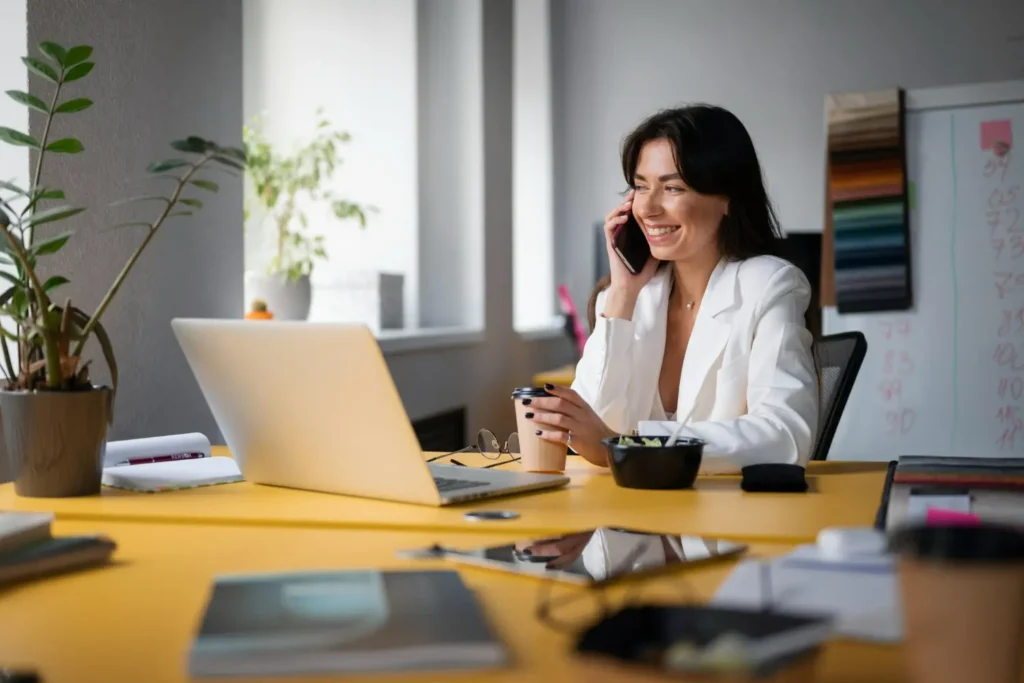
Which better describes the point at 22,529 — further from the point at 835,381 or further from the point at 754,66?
the point at 754,66

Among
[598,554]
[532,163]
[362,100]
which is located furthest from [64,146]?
[532,163]

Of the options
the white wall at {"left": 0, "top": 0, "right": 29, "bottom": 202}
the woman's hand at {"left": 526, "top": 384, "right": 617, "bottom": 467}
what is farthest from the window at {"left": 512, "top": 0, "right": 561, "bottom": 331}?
the woman's hand at {"left": 526, "top": 384, "right": 617, "bottom": 467}

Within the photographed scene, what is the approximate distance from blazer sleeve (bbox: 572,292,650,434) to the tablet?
103 cm

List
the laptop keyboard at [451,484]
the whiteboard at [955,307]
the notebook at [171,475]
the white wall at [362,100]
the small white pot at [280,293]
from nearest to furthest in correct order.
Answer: the laptop keyboard at [451,484] → the notebook at [171,475] → the small white pot at [280,293] → the whiteboard at [955,307] → the white wall at [362,100]

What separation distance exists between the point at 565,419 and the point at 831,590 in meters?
0.78

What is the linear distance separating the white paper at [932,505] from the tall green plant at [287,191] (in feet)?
6.39

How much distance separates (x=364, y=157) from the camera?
370cm

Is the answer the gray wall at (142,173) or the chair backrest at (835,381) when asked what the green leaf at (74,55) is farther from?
the chair backrest at (835,381)

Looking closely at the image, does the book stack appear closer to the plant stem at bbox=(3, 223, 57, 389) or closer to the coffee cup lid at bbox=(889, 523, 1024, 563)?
the plant stem at bbox=(3, 223, 57, 389)

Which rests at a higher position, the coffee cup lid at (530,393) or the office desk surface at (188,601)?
the coffee cup lid at (530,393)

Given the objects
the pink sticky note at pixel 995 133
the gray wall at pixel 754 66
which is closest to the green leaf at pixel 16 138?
the pink sticky note at pixel 995 133

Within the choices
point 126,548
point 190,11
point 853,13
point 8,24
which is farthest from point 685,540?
point 853,13

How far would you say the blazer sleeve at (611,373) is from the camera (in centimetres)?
208

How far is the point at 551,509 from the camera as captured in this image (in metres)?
1.25
